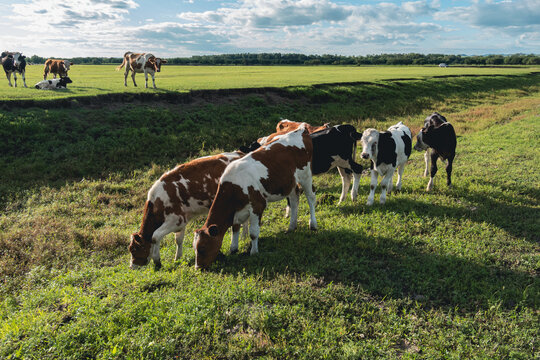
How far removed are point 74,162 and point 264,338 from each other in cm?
1343

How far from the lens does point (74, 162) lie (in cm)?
1458

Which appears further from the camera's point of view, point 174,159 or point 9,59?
point 9,59

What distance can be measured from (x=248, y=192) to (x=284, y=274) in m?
1.82

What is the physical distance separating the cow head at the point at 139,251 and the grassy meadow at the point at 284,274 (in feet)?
1.04

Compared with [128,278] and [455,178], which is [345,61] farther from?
[128,278]

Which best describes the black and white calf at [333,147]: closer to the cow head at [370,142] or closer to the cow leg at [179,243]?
the cow head at [370,142]

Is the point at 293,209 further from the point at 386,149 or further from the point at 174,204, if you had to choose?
the point at 386,149

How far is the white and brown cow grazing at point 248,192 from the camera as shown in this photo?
21.4 ft

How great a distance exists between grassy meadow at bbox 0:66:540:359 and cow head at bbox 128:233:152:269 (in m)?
0.32

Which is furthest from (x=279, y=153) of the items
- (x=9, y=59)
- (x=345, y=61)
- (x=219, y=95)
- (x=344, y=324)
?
(x=345, y=61)

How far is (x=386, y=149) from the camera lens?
385 inches

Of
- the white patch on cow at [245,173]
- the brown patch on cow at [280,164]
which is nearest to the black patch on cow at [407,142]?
the brown patch on cow at [280,164]

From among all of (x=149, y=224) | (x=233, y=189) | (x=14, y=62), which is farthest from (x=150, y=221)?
(x=14, y=62)

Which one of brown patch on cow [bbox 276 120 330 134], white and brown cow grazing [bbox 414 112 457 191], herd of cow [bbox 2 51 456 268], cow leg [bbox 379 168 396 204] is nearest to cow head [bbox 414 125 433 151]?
white and brown cow grazing [bbox 414 112 457 191]
